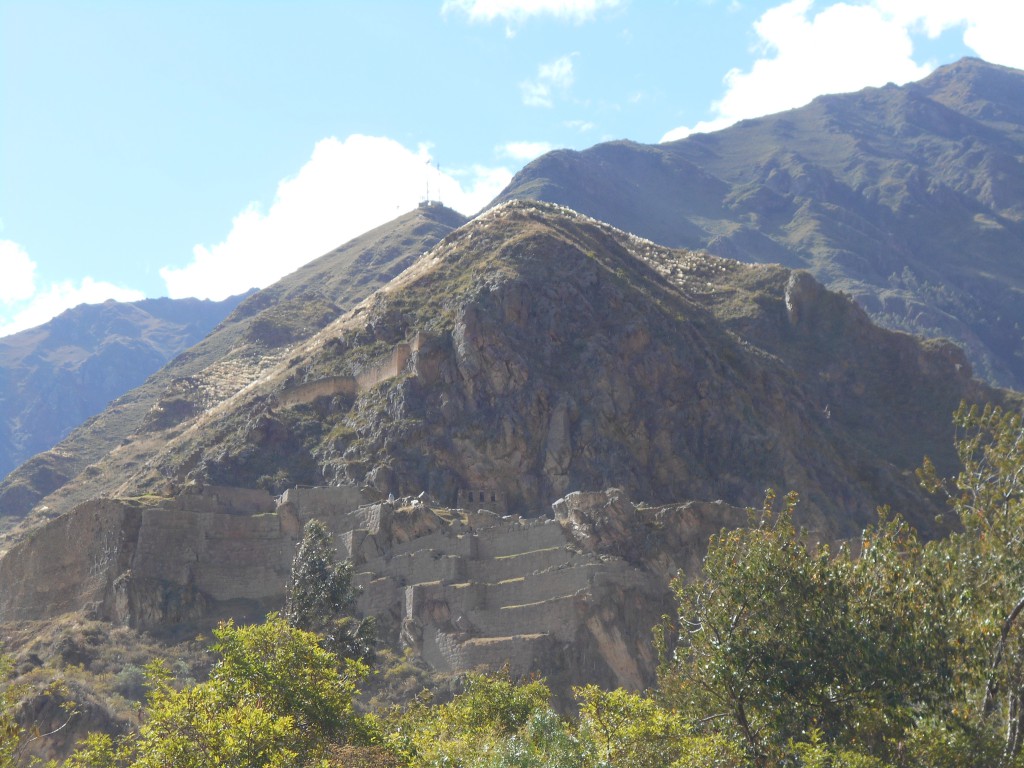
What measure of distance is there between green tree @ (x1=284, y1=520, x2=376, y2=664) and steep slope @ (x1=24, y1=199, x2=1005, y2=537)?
16.1 m

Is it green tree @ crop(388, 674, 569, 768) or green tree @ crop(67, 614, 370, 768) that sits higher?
green tree @ crop(67, 614, 370, 768)

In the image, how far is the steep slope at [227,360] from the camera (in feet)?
323

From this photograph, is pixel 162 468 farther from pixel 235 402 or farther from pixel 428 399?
pixel 428 399

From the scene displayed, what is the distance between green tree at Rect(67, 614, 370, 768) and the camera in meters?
22.5

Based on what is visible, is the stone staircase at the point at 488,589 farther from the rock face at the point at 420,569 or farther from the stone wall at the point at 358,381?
the stone wall at the point at 358,381

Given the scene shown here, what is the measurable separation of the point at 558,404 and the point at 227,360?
46533 mm

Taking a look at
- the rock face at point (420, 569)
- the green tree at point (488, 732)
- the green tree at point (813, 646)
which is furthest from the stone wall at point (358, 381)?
the green tree at point (813, 646)

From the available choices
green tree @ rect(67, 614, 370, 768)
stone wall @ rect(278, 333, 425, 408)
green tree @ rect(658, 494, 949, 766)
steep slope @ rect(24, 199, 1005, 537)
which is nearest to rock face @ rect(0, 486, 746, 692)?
steep slope @ rect(24, 199, 1005, 537)

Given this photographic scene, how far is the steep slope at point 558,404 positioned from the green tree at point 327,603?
16.1 meters

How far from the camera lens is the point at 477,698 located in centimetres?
3328

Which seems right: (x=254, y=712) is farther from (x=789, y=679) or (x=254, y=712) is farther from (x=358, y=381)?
(x=358, y=381)

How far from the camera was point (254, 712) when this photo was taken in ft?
75.4

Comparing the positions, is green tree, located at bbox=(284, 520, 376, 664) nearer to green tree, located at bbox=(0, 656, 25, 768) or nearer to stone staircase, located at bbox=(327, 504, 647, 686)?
stone staircase, located at bbox=(327, 504, 647, 686)

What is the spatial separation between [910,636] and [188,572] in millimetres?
38078
